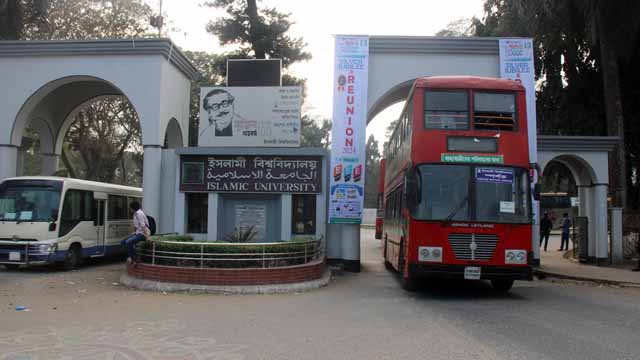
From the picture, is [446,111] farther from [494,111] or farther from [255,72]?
[255,72]

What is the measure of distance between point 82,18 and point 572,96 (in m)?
25.0

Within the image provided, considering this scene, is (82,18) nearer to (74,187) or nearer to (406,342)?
(74,187)

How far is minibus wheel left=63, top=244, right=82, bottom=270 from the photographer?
16.1 metres

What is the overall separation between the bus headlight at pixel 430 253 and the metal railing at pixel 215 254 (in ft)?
11.0

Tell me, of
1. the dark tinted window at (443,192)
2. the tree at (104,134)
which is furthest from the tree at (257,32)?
the dark tinted window at (443,192)

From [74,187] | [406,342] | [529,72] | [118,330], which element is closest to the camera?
[406,342]

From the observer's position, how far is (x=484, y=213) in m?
11.4

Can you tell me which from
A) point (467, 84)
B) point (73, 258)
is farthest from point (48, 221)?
point (467, 84)

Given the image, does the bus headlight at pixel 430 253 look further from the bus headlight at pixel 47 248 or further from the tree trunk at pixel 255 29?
the tree trunk at pixel 255 29

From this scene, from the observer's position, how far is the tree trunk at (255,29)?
2845cm

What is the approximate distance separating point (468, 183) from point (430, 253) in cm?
166

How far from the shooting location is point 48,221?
15.4m

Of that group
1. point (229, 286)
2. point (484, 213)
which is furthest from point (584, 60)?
point (229, 286)

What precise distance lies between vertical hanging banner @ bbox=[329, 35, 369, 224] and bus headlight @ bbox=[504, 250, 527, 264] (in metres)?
6.05
